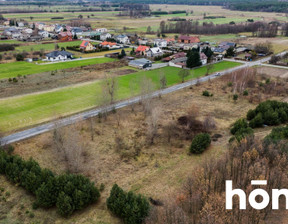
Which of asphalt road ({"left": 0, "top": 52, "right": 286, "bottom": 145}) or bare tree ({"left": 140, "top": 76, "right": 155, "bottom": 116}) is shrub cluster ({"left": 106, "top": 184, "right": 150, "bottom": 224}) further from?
bare tree ({"left": 140, "top": 76, "right": 155, "bottom": 116})

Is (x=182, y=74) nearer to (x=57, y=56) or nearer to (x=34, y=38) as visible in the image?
(x=57, y=56)

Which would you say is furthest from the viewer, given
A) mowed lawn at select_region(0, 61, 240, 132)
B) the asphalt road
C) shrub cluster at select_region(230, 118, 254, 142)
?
mowed lawn at select_region(0, 61, 240, 132)

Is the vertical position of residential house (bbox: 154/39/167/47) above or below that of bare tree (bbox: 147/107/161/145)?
above

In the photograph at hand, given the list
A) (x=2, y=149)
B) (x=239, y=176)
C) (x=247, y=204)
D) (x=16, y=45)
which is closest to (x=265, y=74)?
(x=239, y=176)

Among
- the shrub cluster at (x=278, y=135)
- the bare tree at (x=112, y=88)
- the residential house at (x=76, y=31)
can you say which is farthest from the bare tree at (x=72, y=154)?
the residential house at (x=76, y=31)

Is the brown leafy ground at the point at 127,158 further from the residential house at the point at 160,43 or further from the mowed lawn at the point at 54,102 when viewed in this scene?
the residential house at the point at 160,43

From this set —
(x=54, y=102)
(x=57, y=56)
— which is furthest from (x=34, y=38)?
(x=54, y=102)
